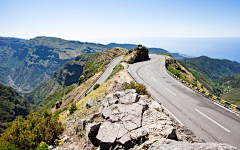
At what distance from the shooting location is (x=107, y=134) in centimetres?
608

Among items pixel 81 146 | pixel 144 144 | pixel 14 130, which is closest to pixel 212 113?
pixel 144 144

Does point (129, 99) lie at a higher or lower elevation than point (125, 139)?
higher

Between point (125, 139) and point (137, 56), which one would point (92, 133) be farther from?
point (137, 56)

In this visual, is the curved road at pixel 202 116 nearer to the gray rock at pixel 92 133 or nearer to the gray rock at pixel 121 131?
the gray rock at pixel 121 131

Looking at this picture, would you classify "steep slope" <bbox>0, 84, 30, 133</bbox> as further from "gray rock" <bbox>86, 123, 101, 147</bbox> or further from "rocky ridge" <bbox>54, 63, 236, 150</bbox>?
"gray rock" <bbox>86, 123, 101, 147</bbox>

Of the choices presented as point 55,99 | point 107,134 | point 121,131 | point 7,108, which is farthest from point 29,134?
point 7,108

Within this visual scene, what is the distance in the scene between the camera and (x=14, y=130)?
712 cm

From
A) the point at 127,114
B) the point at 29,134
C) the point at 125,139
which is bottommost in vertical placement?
the point at 29,134

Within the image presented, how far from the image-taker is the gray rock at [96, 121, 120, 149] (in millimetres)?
5641

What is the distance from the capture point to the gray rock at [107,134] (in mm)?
5641

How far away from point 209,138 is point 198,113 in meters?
3.21

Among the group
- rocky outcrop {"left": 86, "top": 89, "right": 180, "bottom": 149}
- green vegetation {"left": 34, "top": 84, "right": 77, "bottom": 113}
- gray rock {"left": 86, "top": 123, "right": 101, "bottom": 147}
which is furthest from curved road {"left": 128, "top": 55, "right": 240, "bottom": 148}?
green vegetation {"left": 34, "top": 84, "right": 77, "bottom": 113}

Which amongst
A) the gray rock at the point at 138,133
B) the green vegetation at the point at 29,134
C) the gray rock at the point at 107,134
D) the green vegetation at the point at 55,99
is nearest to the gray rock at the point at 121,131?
the gray rock at the point at 107,134

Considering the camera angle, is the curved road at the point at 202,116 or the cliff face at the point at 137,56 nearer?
the curved road at the point at 202,116
